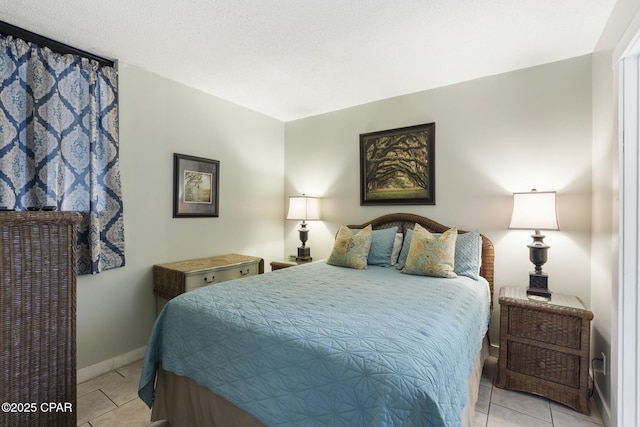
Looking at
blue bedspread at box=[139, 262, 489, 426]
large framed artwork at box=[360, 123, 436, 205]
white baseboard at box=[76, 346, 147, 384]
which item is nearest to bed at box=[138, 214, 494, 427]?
blue bedspread at box=[139, 262, 489, 426]

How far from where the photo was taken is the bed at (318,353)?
3.32 feet

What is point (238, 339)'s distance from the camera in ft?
4.49

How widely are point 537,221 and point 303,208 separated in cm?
233

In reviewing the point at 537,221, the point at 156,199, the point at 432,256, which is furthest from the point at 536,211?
the point at 156,199

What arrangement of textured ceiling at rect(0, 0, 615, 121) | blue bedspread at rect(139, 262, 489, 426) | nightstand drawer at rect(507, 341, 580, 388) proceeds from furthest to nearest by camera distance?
nightstand drawer at rect(507, 341, 580, 388), textured ceiling at rect(0, 0, 615, 121), blue bedspread at rect(139, 262, 489, 426)

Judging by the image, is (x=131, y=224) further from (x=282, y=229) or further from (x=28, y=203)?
(x=282, y=229)

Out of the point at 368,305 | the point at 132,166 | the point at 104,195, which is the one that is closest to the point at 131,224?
the point at 104,195

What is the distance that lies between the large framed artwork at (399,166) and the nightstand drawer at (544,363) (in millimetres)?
1449

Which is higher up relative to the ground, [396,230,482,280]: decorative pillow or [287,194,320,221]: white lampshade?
[287,194,320,221]: white lampshade

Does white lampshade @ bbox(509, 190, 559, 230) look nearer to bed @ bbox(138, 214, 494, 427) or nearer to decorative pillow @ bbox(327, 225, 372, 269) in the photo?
bed @ bbox(138, 214, 494, 427)

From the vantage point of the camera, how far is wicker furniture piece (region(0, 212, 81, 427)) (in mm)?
1443

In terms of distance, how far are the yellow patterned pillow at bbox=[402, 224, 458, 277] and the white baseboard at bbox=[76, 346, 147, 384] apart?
2.50 m

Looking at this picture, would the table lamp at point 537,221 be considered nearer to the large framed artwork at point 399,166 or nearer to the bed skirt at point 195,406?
the large framed artwork at point 399,166

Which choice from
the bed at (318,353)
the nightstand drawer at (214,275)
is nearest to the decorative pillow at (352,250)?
the bed at (318,353)
